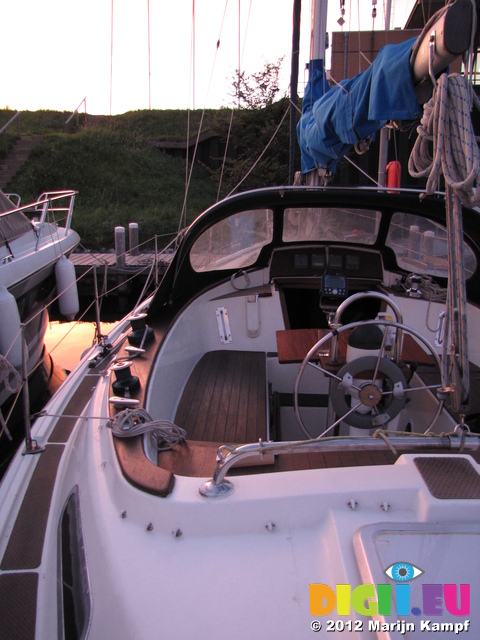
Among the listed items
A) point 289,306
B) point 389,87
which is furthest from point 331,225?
point 389,87

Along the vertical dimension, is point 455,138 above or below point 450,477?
above

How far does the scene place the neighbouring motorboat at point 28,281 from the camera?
462 centimetres

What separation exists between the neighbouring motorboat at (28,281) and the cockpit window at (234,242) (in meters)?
1.49

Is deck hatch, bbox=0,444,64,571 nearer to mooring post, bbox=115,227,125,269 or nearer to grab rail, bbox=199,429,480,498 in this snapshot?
grab rail, bbox=199,429,480,498

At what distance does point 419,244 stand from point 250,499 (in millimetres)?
2986

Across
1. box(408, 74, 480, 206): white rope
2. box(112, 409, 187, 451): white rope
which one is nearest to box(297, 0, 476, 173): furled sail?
box(408, 74, 480, 206): white rope

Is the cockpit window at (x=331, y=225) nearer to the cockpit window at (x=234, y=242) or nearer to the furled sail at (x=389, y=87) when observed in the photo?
the cockpit window at (x=234, y=242)

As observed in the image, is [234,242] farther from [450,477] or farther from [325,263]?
[450,477]

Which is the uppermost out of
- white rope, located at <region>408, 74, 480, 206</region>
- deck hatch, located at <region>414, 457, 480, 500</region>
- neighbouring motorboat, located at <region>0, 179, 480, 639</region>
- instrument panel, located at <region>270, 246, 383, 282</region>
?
white rope, located at <region>408, 74, 480, 206</region>

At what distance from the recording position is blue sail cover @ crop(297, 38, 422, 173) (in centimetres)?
198

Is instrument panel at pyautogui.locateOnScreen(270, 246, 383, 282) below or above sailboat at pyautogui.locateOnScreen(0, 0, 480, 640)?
above

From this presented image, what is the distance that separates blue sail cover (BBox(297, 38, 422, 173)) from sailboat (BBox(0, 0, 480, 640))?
559 millimetres

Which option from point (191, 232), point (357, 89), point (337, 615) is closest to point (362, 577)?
point (337, 615)

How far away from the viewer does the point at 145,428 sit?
1.95 meters
